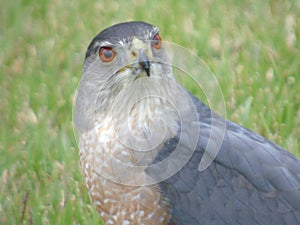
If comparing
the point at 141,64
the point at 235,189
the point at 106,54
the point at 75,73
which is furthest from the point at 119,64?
the point at 75,73

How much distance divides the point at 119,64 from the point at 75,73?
2.89 metres

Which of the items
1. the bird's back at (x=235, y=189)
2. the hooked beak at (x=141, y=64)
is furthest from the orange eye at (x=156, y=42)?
the bird's back at (x=235, y=189)

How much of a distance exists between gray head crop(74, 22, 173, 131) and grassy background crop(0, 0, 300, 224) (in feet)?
3.53

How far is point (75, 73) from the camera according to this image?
25.3 feet

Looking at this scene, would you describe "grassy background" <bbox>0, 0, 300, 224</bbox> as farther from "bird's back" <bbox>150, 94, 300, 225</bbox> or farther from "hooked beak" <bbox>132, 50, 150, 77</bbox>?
"hooked beak" <bbox>132, 50, 150, 77</bbox>

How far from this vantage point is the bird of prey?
4.73m

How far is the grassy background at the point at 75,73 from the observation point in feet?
20.0

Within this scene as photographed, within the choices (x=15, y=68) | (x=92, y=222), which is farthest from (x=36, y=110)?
(x=92, y=222)

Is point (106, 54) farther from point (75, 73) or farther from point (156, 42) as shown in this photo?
point (75, 73)

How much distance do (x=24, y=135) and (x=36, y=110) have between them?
0.46m

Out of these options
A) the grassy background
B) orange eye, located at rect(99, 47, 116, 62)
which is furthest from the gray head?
the grassy background

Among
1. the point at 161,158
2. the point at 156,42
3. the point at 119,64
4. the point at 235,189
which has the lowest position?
the point at 235,189

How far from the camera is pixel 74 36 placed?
8289 mm

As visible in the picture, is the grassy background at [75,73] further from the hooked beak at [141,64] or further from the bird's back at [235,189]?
the hooked beak at [141,64]
